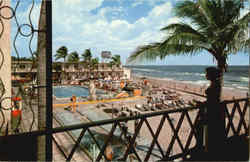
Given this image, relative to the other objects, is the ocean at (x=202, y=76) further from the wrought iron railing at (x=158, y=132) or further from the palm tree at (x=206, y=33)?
the wrought iron railing at (x=158, y=132)

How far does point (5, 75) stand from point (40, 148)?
3433mm

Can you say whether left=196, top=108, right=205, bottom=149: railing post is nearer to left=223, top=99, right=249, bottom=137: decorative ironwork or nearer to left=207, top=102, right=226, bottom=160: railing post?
left=207, top=102, right=226, bottom=160: railing post

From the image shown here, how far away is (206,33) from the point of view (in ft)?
15.7

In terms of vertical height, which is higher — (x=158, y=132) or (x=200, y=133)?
(x=158, y=132)

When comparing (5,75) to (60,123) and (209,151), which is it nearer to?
(209,151)

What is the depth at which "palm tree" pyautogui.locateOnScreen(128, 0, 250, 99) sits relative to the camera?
416 cm

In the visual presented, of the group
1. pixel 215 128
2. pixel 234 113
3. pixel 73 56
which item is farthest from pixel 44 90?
pixel 73 56

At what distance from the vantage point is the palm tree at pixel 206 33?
416 centimetres

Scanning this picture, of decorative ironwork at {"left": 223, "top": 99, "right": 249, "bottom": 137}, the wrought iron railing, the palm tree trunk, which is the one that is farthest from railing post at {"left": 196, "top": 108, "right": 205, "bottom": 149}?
the palm tree trunk

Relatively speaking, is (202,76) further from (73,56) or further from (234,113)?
(234,113)

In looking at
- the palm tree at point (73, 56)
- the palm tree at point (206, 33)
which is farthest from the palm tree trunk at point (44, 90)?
the palm tree at point (73, 56)

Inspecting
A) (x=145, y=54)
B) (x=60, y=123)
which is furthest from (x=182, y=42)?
(x=60, y=123)

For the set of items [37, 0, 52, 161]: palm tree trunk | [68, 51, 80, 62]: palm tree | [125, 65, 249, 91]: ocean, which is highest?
[68, 51, 80, 62]: palm tree

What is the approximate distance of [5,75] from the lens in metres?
4.23
